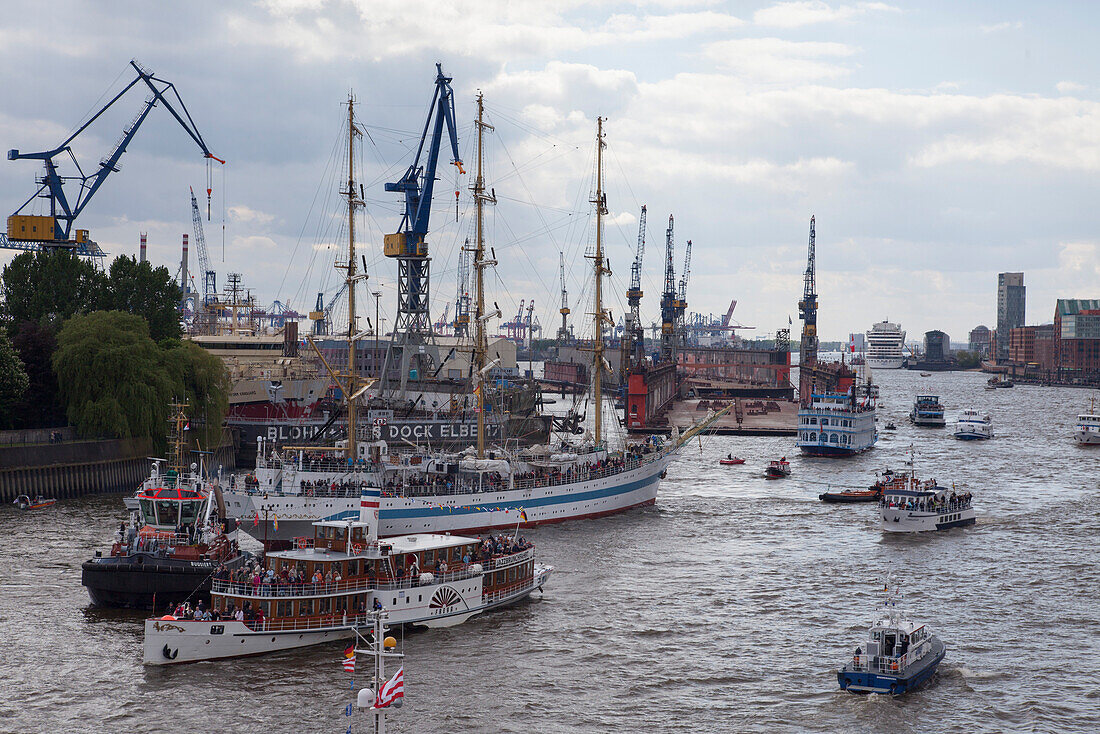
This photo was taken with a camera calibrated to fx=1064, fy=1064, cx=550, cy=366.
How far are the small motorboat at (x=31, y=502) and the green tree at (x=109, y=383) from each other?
322 inches

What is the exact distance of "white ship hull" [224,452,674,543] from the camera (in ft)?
191

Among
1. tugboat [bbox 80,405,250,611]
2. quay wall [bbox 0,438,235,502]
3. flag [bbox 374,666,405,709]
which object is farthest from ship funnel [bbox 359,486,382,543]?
quay wall [bbox 0,438,235,502]

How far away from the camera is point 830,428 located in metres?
114

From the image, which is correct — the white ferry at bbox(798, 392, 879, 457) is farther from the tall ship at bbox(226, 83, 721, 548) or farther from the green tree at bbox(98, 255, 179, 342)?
the green tree at bbox(98, 255, 179, 342)

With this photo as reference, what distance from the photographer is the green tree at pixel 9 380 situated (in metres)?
73.5

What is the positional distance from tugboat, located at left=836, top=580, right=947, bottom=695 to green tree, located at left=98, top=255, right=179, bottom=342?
7549 cm

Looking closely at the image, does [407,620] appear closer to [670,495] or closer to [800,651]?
[800,651]

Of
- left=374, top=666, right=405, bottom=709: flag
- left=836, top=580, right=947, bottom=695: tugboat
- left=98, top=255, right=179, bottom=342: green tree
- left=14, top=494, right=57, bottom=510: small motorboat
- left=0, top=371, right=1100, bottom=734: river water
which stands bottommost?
left=0, top=371, right=1100, bottom=734: river water

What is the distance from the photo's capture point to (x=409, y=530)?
60812 mm

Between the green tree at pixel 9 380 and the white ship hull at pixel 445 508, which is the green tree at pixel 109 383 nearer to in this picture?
the green tree at pixel 9 380

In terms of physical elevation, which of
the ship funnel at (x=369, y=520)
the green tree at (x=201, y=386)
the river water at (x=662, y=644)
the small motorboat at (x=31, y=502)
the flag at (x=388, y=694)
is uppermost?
the green tree at (x=201, y=386)

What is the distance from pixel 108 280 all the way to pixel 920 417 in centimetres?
11627

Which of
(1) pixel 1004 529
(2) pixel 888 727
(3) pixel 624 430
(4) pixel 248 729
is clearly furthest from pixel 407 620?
(3) pixel 624 430

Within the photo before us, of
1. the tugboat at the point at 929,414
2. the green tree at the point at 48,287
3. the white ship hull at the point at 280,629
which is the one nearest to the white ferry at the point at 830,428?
the tugboat at the point at 929,414
